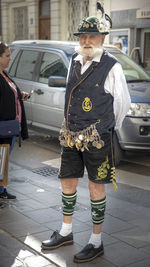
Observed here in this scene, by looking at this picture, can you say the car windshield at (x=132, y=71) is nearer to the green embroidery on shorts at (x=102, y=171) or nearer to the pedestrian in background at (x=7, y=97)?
the pedestrian in background at (x=7, y=97)

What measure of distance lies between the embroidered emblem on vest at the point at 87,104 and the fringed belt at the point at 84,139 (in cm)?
14

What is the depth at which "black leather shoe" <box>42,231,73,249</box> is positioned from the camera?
3713 mm

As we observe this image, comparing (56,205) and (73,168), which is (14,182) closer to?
(56,205)

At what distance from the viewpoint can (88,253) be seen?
354 centimetres

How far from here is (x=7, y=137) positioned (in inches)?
188

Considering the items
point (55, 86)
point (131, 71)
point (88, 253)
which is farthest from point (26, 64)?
point (88, 253)

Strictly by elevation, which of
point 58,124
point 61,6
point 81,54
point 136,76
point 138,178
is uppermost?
point 61,6

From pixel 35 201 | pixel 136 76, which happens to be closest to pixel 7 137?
pixel 35 201

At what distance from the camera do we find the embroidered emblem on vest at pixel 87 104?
3.45 meters

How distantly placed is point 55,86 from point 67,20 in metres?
14.1

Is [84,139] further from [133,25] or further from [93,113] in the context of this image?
[133,25]

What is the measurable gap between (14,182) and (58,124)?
197 cm

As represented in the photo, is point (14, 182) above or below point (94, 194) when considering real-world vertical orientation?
below

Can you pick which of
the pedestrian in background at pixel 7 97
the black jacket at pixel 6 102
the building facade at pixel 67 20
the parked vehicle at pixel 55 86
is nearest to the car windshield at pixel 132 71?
the parked vehicle at pixel 55 86
